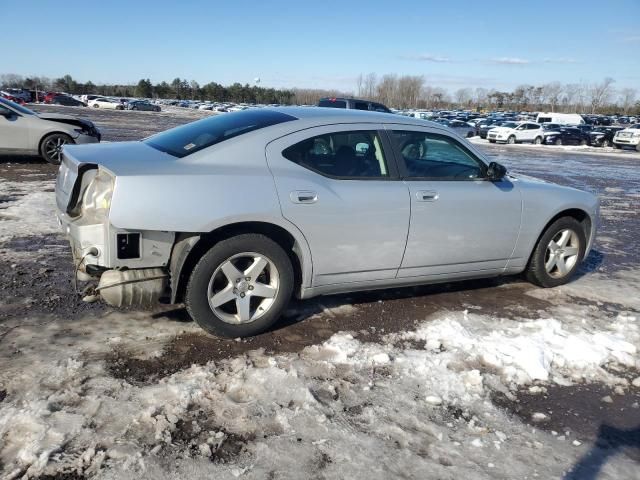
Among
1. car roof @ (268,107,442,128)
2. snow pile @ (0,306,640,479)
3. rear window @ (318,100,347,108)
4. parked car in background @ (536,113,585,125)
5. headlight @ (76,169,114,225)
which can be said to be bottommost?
snow pile @ (0,306,640,479)

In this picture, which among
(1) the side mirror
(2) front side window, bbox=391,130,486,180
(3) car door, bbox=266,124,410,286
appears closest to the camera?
(3) car door, bbox=266,124,410,286

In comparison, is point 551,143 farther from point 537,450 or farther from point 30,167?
point 537,450

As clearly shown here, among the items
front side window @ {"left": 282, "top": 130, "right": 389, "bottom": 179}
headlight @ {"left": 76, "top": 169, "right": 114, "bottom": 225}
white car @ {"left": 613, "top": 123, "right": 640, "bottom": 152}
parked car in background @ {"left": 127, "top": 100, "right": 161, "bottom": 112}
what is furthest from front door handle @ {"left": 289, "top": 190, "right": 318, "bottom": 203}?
parked car in background @ {"left": 127, "top": 100, "right": 161, "bottom": 112}

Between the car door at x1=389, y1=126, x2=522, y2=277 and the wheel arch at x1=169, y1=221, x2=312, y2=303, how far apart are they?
889 mm

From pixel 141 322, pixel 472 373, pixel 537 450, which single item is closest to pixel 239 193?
pixel 141 322

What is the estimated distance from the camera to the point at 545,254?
5258 millimetres

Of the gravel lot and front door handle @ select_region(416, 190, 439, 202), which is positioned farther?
front door handle @ select_region(416, 190, 439, 202)

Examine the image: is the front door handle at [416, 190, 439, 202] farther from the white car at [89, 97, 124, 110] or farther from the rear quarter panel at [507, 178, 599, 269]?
the white car at [89, 97, 124, 110]

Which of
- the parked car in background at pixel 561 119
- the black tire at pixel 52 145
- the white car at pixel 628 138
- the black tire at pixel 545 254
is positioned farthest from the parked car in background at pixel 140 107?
the black tire at pixel 545 254

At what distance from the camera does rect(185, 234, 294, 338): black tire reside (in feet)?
11.8

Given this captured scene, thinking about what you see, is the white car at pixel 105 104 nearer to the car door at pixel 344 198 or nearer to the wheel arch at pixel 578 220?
the wheel arch at pixel 578 220

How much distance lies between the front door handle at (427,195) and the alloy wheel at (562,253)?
1.68 m

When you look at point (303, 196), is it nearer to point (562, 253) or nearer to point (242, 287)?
point (242, 287)

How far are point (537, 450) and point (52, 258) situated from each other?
15.3 feet
